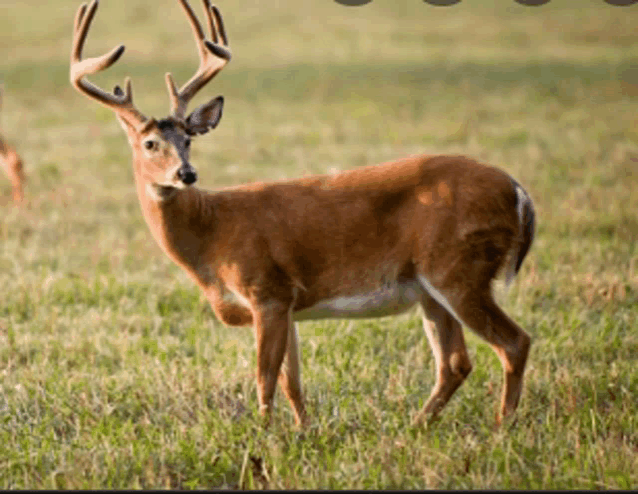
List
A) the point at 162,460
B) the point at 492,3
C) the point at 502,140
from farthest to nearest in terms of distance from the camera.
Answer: the point at 492,3 < the point at 502,140 < the point at 162,460

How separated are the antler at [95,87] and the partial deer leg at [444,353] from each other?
5.59 feet

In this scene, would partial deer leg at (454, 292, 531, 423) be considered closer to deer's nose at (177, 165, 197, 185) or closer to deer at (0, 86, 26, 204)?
deer's nose at (177, 165, 197, 185)

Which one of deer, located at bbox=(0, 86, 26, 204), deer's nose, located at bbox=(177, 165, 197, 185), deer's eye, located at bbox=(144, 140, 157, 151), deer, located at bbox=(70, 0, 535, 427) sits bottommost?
deer, located at bbox=(0, 86, 26, 204)

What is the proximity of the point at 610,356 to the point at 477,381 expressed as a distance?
0.86 meters

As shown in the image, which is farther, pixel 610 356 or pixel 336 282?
pixel 610 356

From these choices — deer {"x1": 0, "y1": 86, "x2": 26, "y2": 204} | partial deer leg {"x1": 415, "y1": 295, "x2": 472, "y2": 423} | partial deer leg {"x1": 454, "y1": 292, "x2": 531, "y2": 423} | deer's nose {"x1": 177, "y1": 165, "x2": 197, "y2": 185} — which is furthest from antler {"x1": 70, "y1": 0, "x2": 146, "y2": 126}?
deer {"x1": 0, "y1": 86, "x2": 26, "y2": 204}

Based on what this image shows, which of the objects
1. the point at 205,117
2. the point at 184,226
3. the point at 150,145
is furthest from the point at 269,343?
the point at 205,117

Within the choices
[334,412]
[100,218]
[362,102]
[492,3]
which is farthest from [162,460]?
[492,3]

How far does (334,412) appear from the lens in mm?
5223

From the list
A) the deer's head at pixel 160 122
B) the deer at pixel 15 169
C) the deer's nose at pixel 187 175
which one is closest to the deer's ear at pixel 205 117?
the deer's head at pixel 160 122

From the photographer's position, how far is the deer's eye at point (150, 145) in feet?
16.9

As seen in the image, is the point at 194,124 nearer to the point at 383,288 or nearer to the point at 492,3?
the point at 383,288

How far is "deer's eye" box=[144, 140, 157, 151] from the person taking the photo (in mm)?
5156

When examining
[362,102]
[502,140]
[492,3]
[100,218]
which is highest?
[100,218]
